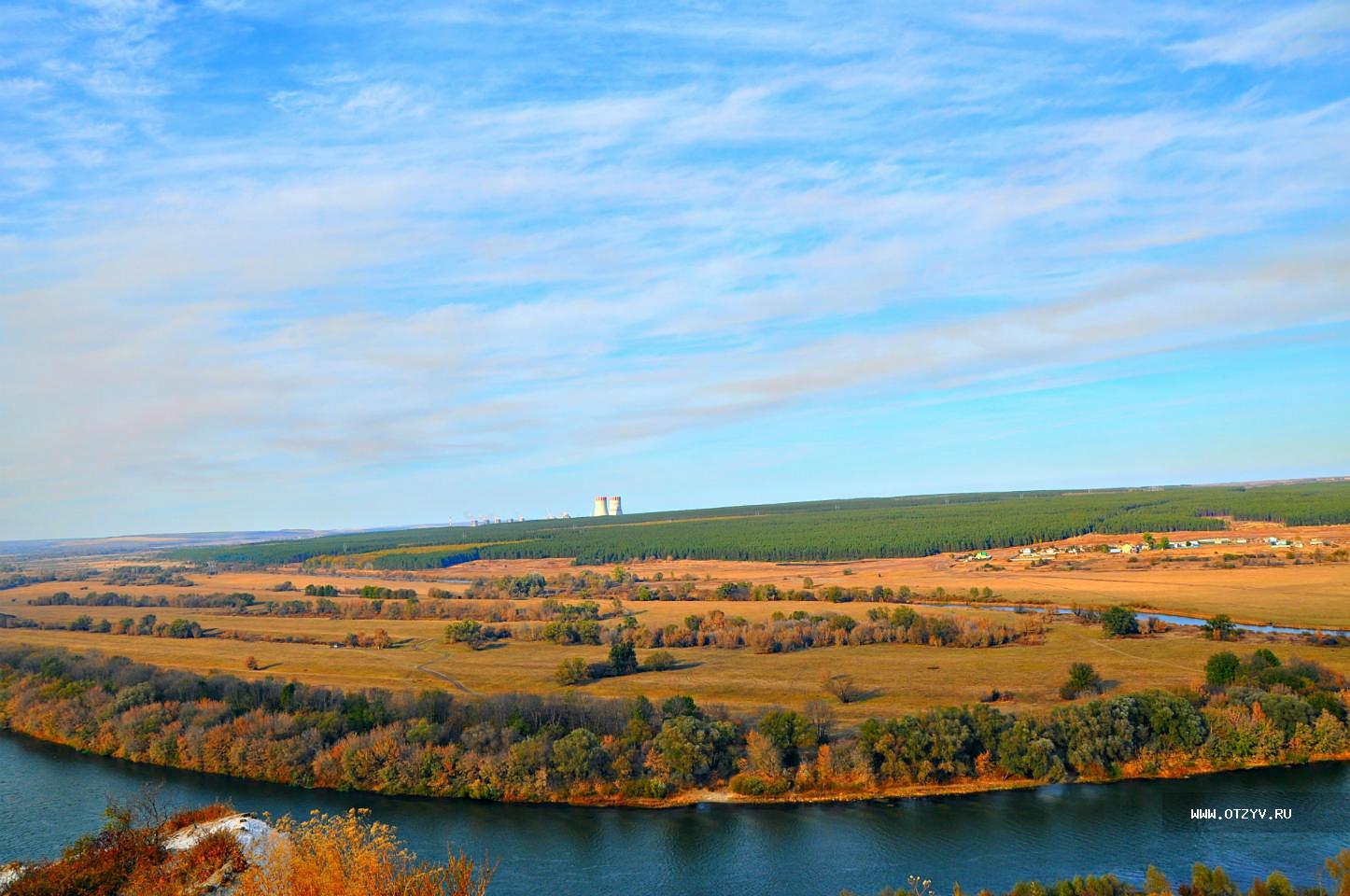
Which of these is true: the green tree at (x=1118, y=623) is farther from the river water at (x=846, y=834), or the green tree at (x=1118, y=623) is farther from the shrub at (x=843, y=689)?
the river water at (x=846, y=834)

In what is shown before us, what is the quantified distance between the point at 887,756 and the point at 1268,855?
Result: 49.5 feet

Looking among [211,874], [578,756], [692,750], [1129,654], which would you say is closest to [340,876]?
[211,874]

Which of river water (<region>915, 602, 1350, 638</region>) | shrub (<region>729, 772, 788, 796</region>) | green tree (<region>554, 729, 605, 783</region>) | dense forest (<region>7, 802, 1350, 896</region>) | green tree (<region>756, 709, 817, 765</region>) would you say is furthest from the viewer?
river water (<region>915, 602, 1350, 638</region>)

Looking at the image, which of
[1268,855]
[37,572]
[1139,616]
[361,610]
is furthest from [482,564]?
[1268,855]

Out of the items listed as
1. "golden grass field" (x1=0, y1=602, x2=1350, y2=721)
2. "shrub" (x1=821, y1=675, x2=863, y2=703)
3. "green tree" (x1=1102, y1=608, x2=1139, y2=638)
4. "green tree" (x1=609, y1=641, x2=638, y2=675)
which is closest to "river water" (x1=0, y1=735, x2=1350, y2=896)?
"golden grass field" (x1=0, y1=602, x2=1350, y2=721)

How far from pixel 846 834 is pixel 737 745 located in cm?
962

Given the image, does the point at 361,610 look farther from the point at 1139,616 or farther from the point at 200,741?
the point at 1139,616

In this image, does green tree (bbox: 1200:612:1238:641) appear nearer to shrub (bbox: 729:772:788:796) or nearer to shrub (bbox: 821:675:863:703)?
shrub (bbox: 821:675:863:703)

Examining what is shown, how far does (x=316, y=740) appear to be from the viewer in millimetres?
47219

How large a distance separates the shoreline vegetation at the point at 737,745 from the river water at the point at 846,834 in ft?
3.75

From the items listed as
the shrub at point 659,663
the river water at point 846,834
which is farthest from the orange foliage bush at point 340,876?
the shrub at point 659,663

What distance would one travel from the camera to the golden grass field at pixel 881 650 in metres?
57.0

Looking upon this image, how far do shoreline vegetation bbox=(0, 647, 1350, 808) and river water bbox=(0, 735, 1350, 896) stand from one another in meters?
1.14

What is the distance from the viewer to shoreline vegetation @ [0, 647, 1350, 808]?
4178 centimetres
